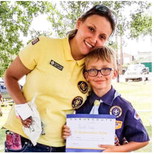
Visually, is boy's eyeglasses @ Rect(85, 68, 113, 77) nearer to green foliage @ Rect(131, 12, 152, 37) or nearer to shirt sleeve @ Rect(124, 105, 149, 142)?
shirt sleeve @ Rect(124, 105, 149, 142)

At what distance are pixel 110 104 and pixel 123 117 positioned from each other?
0.27 ft

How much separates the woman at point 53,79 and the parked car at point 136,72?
865 cm

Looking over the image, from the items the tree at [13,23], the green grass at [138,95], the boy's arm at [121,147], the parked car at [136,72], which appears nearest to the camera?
the boy's arm at [121,147]

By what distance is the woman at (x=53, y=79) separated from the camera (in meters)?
1.38

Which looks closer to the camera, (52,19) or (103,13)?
(103,13)

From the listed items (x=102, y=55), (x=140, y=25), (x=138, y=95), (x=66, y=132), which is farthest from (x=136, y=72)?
(x=66, y=132)

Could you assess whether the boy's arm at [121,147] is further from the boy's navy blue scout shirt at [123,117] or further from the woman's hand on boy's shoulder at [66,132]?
the woman's hand on boy's shoulder at [66,132]

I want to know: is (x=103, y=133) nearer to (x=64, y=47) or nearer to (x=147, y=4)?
(x=64, y=47)

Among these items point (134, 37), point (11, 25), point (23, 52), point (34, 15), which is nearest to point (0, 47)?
point (11, 25)

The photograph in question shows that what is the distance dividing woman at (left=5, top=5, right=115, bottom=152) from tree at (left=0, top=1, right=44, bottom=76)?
158 inches

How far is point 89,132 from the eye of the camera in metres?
1.38

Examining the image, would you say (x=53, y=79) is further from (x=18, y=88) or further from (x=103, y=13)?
(x=103, y=13)

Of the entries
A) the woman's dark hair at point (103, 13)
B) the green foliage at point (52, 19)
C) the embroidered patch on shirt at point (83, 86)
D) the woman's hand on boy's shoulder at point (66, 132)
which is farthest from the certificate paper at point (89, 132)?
the green foliage at point (52, 19)

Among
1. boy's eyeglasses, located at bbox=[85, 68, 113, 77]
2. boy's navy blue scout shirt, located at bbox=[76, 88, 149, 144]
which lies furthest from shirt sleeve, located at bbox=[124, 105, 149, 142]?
boy's eyeglasses, located at bbox=[85, 68, 113, 77]
